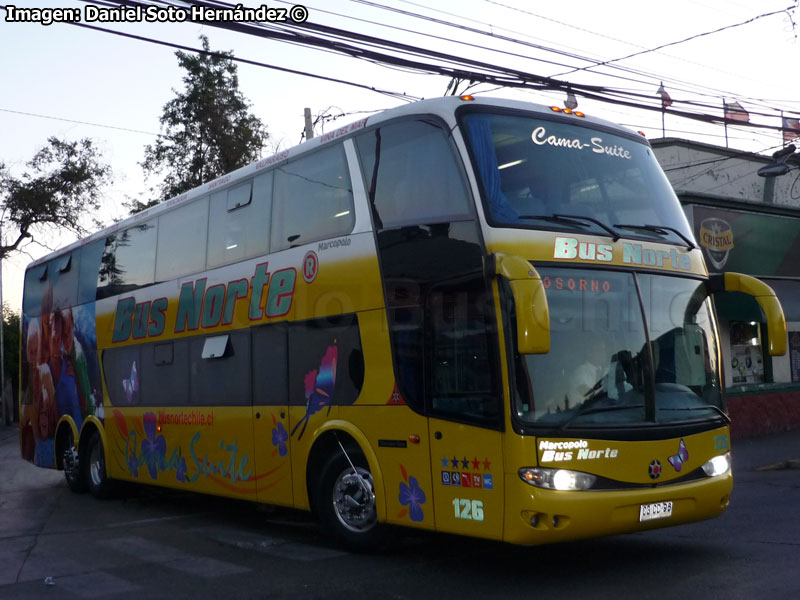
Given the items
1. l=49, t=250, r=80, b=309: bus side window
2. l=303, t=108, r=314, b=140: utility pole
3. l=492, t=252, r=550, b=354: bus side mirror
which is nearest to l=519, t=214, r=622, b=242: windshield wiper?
l=492, t=252, r=550, b=354: bus side mirror

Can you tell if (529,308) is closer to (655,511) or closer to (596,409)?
(596,409)

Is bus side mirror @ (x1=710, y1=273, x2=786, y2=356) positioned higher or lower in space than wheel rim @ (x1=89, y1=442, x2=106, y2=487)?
higher

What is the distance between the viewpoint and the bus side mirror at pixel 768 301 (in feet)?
25.4

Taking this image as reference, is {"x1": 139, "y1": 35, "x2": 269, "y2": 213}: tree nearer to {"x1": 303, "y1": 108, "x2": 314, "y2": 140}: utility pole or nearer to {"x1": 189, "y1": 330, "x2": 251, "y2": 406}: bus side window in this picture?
{"x1": 303, "y1": 108, "x2": 314, "y2": 140}: utility pole

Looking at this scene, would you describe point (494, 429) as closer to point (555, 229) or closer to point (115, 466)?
point (555, 229)

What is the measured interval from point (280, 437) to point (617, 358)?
403 centimetres

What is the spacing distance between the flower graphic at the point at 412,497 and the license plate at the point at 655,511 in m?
1.80

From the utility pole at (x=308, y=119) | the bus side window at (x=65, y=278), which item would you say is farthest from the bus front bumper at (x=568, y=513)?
the utility pole at (x=308, y=119)

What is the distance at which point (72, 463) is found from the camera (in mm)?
15180

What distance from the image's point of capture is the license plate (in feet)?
23.2

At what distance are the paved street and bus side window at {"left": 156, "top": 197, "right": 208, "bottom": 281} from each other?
327cm

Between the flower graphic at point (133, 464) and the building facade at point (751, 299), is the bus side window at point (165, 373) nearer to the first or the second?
the flower graphic at point (133, 464)

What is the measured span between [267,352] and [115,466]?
501cm

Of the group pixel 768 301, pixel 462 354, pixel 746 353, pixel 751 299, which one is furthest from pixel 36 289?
pixel 746 353
